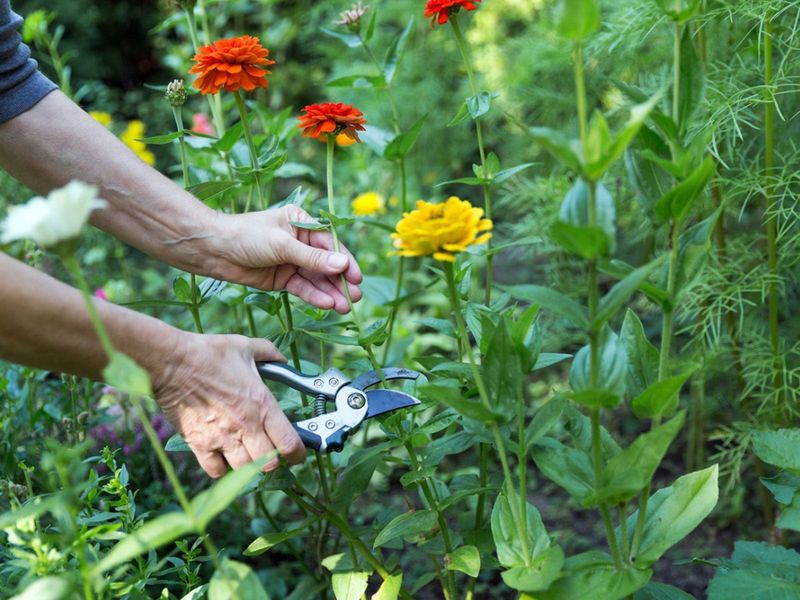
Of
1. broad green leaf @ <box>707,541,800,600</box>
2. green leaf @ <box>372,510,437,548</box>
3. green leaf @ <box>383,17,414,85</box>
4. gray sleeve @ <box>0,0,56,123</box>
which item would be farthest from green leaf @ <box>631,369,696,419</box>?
gray sleeve @ <box>0,0,56,123</box>

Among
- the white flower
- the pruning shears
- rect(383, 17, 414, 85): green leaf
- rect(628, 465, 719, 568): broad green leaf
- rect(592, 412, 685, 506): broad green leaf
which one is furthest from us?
rect(383, 17, 414, 85): green leaf

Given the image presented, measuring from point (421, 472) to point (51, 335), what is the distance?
50 centimetres

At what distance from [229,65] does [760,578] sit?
970 mm

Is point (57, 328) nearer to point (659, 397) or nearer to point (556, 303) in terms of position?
point (556, 303)

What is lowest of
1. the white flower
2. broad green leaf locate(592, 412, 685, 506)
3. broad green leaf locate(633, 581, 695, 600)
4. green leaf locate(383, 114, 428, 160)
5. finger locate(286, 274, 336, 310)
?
broad green leaf locate(633, 581, 695, 600)

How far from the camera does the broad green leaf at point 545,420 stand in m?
0.97

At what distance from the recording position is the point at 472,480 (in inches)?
52.3

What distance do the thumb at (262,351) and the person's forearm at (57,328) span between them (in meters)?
0.18

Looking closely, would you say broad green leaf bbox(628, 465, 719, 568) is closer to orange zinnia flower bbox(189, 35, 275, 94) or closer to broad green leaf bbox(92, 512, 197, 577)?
A: broad green leaf bbox(92, 512, 197, 577)

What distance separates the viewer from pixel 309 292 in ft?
4.22

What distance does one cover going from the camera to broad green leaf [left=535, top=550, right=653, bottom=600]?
94 centimetres

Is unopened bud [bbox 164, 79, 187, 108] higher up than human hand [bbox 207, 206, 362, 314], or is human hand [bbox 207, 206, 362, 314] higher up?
unopened bud [bbox 164, 79, 187, 108]

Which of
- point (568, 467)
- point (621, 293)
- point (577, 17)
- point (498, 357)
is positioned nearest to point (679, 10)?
point (577, 17)

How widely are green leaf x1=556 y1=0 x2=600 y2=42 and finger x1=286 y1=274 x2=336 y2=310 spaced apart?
62cm
